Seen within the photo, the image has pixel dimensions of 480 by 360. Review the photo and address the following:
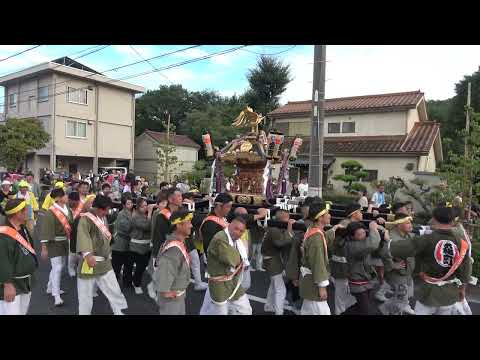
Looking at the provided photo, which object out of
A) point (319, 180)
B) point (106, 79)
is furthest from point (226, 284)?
point (106, 79)

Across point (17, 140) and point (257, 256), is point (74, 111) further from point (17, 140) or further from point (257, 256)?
point (257, 256)

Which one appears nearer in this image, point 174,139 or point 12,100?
point 12,100

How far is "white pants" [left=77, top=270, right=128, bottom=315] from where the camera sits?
4312mm

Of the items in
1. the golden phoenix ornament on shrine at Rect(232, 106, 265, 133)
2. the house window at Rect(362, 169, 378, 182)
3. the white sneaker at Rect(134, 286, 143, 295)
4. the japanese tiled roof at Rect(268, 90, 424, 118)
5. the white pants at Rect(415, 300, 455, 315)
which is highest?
the japanese tiled roof at Rect(268, 90, 424, 118)

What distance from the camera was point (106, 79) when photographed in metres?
24.3

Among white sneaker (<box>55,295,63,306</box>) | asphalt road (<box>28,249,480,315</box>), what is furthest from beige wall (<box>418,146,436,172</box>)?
white sneaker (<box>55,295,63,306</box>)

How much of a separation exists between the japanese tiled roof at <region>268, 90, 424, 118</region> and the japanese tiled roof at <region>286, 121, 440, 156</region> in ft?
4.51

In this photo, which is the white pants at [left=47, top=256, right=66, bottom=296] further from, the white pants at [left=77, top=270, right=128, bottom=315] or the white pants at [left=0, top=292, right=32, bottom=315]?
the white pants at [left=0, top=292, right=32, bottom=315]

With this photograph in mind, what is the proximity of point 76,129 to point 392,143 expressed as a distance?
62.8 ft

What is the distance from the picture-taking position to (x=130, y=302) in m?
5.43

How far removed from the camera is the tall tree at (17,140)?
1905 centimetres

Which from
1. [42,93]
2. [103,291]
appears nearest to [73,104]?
[42,93]

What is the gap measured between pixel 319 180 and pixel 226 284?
4.38m

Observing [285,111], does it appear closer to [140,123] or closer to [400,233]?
[400,233]
